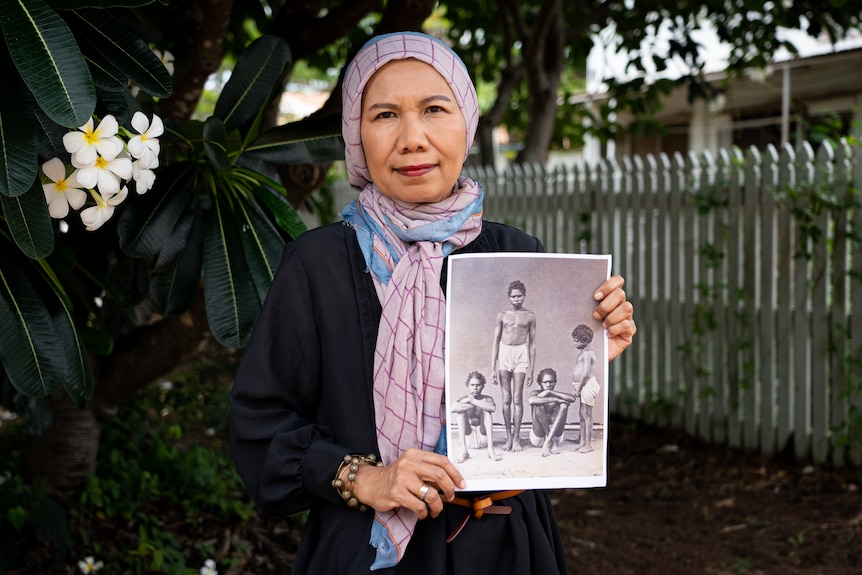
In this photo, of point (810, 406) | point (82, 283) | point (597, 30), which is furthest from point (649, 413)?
point (82, 283)

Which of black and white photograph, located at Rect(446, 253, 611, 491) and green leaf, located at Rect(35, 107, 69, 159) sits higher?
green leaf, located at Rect(35, 107, 69, 159)

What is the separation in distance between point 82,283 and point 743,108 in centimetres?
1091

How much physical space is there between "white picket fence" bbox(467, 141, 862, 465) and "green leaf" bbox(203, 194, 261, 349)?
388 centimetres

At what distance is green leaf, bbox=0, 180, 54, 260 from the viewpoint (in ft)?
5.24

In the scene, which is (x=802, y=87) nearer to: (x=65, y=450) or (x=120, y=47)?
(x=65, y=450)

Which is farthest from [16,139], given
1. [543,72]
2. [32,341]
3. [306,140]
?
[543,72]

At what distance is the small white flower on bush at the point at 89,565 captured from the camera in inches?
129

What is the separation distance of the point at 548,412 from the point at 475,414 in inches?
4.8

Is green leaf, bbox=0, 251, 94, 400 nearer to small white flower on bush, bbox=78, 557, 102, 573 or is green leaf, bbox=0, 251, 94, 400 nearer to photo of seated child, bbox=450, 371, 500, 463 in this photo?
photo of seated child, bbox=450, 371, 500, 463

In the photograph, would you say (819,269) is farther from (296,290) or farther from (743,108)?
(743,108)

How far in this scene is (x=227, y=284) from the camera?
203cm

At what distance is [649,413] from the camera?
6109 millimetres

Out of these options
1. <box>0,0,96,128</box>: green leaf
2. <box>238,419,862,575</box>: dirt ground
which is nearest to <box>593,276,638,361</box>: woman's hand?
<box>0,0,96,128</box>: green leaf

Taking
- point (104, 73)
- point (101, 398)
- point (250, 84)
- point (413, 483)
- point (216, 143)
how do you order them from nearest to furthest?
point (413, 483)
point (104, 73)
point (216, 143)
point (250, 84)
point (101, 398)
